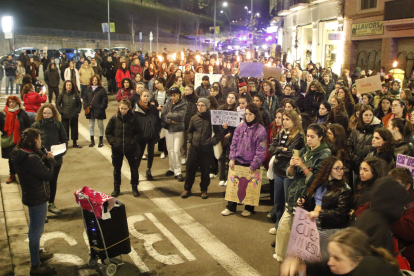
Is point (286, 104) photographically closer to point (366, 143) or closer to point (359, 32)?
point (366, 143)

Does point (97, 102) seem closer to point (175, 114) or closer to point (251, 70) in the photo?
point (175, 114)

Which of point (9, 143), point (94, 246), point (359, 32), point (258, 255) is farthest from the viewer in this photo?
point (359, 32)

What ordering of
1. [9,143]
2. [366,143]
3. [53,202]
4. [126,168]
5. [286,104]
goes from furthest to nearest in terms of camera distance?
[126,168] < [9,143] < [286,104] < [53,202] < [366,143]

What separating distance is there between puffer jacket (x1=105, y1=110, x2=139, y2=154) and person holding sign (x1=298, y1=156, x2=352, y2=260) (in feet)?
13.3

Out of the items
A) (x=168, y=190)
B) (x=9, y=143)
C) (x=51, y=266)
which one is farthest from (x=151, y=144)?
(x=51, y=266)

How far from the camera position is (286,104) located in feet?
25.5

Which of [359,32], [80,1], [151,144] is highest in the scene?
[80,1]

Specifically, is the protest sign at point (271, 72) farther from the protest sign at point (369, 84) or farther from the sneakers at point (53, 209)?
the sneakers at point (53, 209)

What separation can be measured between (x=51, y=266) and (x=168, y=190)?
3335 millimetres

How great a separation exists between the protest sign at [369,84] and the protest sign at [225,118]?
3.95 meters

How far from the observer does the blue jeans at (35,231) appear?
207 inches

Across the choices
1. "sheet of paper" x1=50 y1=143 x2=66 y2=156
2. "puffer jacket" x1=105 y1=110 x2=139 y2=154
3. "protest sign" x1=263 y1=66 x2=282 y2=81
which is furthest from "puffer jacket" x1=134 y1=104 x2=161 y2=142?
"protest sign" x1=263 y1=66 x2=282 y2=81

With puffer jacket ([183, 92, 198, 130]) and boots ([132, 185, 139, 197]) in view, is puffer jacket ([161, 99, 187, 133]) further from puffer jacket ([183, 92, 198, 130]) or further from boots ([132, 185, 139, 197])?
boots ([132, 185, 139, 197])

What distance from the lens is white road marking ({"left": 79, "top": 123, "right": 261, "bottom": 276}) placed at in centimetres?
541
